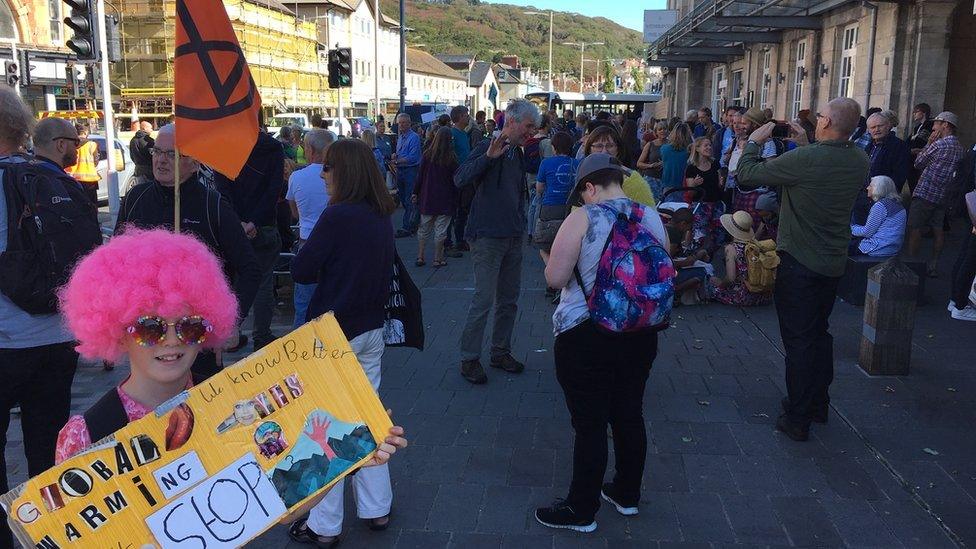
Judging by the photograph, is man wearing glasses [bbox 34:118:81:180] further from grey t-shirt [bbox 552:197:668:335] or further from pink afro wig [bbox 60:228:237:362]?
grey t-shirt [bbox 552:197:668:335]

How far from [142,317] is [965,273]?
25.2 feet

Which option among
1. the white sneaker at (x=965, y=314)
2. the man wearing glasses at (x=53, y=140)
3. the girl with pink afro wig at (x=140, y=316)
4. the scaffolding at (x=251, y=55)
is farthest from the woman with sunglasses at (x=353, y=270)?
the scaffolding at (x=251, y=55)

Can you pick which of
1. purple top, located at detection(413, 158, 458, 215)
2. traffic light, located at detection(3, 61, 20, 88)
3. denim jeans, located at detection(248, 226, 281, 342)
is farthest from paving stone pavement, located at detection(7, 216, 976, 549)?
traffic light, located at detection(3, 61, 20, 88)

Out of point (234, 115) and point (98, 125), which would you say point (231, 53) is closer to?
point (234, 115)

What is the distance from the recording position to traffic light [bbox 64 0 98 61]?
10.1 meters

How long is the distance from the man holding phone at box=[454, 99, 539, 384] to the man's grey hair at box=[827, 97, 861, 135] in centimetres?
196

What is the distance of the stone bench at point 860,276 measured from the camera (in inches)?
309

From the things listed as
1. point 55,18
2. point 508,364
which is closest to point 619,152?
point 508,364

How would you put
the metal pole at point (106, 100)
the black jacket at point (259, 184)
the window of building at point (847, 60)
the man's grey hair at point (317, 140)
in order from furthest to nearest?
the window of building at point (847, 60), the metal pole at point (106, 100), the black jacket at point (259, 184), the man's grey hair at point (317, 140)

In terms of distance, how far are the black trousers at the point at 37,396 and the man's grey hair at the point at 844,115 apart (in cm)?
417

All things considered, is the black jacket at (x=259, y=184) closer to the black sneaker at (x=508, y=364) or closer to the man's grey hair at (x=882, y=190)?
the black sneaker at (x=508, y=364)

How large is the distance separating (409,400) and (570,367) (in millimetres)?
2135

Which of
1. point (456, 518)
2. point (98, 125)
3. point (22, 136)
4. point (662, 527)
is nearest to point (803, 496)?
point (662, 527)

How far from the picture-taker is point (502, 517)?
3.75m
